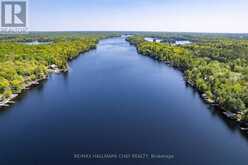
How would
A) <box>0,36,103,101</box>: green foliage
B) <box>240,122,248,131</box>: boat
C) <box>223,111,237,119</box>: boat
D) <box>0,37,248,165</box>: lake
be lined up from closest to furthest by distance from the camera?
<box>0,37,248,165</box>: lake, <box>240,122,248,131</box>: boat, <box>223,111,237,119</box>: boat, <box>0,36,103,101</box>: green foliage

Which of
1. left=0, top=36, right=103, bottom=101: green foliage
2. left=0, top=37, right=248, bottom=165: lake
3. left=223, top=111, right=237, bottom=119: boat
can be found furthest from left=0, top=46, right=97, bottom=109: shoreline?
left=223, top=111, right=237, bottom=119: boat

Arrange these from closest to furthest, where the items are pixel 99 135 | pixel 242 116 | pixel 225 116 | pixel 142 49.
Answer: pixel 99 135
pixel 242 116
pixel 225 116
pixel 142 49

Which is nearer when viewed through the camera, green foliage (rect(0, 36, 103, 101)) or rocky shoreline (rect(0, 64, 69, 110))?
rocky shoreline (rect(0, 64, 69, 110))

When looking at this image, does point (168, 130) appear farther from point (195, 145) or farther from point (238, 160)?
point (238, 160)

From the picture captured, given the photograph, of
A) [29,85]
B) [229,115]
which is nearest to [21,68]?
[29,85]

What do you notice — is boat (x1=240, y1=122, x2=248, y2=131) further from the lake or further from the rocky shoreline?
the rocky shoreline

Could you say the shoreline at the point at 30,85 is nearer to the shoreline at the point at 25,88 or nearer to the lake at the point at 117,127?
the shoreline at the point at 25,88

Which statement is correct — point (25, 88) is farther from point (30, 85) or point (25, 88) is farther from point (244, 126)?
point (244, 126)

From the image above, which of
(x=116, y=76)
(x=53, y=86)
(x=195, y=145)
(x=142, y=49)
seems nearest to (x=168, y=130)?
(x=195, y=145)
